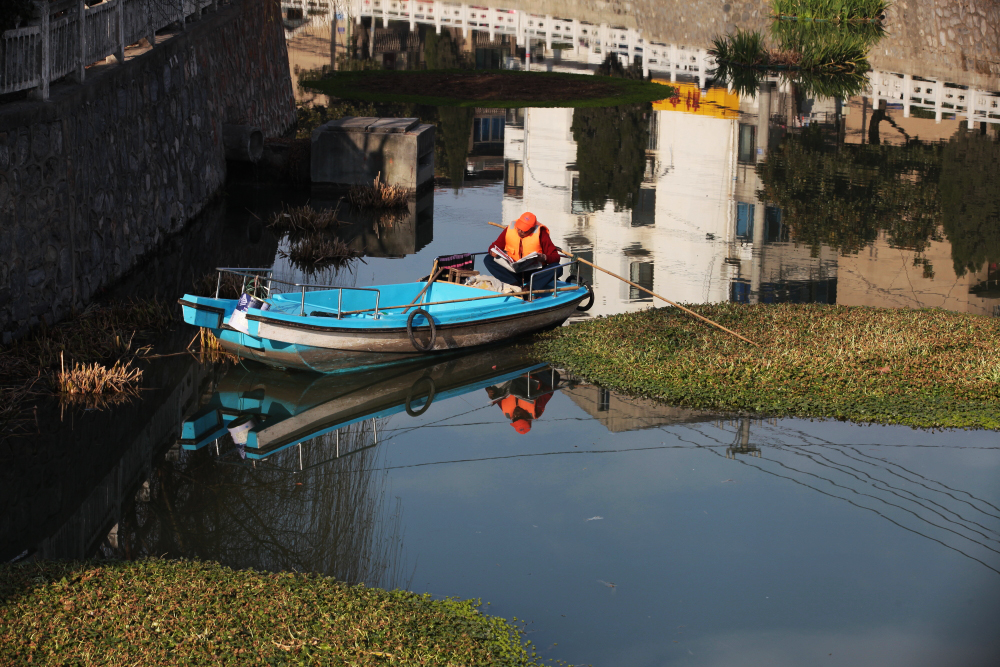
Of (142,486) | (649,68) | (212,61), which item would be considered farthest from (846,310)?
(649,68)

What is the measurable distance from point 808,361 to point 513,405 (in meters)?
3.37

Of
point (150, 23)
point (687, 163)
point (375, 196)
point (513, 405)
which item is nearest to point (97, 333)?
point (513, 405)

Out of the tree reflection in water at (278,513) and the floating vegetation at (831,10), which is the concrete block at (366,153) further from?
the floating vegetation at (831,10)

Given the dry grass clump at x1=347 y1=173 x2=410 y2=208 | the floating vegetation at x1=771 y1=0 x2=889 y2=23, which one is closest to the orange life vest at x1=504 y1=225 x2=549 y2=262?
the dry grass clump at x1=347 y1=173 x2=410 y2=208

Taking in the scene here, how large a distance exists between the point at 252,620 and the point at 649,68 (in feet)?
127

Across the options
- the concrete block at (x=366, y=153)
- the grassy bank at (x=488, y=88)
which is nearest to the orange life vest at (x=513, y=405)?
the concrete block at (x=366, y=153)

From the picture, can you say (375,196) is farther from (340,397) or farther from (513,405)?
(513,405)

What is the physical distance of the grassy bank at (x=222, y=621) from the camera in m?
6.94

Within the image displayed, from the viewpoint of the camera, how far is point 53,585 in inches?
298

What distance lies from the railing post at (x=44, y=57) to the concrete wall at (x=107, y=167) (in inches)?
7.7

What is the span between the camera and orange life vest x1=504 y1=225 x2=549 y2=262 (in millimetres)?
14859

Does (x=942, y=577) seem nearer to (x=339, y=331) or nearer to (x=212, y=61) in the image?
(x=339, y=331)

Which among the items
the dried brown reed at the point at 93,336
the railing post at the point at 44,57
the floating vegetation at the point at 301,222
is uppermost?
the railing post at the point at 44,57

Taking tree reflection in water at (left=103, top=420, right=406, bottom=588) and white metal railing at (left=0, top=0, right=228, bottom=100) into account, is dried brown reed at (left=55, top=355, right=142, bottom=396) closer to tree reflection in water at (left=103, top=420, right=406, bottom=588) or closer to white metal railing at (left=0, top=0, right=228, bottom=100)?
tree reflection in water at (left=103, top=420, right=406, bottom=588)
